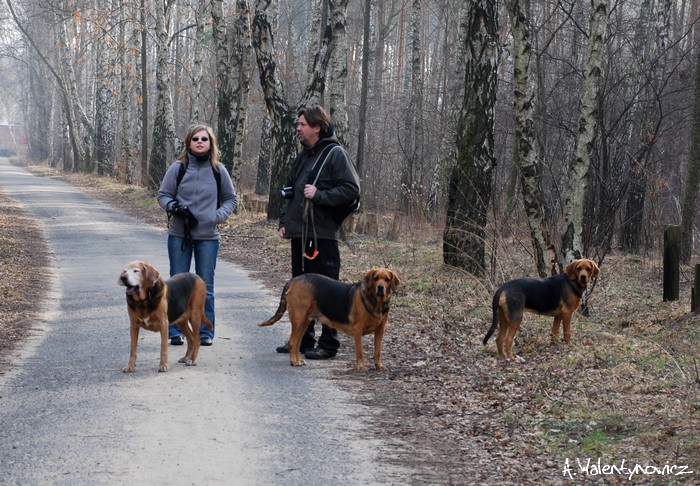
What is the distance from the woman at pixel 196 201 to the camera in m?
8.69

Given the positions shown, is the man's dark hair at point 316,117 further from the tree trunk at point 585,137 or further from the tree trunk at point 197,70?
the tree trunk at point 197,70

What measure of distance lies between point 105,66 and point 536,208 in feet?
121

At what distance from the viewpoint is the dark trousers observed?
8578 millimetres

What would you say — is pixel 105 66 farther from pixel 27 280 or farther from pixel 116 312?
pixel 116 312

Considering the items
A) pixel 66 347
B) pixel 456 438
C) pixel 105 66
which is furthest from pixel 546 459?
pixel 105 66

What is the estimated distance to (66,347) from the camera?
8.98 metres

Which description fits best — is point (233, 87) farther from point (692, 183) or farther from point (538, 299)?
point (538, 299)

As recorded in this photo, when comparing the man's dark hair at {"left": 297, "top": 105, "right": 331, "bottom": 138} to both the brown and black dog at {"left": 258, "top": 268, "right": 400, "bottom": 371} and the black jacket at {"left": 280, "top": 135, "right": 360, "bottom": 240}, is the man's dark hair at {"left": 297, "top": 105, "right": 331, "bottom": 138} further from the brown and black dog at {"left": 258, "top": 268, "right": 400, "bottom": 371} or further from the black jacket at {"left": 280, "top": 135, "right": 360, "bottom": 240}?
the brown and black dog at {"left": 258, "top": 268, "right": 400, "bottom": 371}

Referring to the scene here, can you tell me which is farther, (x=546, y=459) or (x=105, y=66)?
(x=105, y=66)

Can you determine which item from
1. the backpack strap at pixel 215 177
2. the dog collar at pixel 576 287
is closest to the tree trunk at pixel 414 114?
the dog collar at pixel 576 287

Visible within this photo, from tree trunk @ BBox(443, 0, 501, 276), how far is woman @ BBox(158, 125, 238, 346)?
4991 millimetres

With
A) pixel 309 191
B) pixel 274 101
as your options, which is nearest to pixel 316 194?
pixel 309 191

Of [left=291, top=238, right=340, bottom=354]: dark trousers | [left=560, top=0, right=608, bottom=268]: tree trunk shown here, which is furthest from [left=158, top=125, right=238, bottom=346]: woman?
[left=560, top=0, right=608, bottom=268]: tree trunk

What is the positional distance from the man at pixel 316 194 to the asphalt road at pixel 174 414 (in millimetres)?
1038
